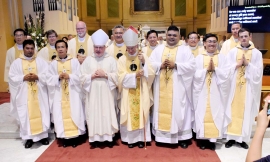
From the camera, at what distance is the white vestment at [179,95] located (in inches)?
163

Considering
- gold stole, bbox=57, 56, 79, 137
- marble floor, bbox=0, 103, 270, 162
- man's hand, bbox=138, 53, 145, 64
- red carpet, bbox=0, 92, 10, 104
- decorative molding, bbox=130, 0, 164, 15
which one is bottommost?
marble floor, bbox=0, 103, 270, 162

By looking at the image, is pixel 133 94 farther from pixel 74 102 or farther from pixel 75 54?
pixel 75 54

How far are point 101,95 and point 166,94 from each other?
1.05 m

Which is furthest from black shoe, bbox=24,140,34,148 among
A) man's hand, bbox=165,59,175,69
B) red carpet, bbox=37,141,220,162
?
man's hand, bbox=165,59,175,69

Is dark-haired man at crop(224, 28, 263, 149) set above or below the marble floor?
above

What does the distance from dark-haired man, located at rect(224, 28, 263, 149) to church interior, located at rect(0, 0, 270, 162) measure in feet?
1.02

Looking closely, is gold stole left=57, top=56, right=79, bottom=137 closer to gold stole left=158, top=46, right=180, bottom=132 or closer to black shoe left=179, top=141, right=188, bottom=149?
gold stole left=158, top=46, right=180, bottom=132

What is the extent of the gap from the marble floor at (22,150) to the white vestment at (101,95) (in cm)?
103

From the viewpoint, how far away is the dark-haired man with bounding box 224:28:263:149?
4.12 metres

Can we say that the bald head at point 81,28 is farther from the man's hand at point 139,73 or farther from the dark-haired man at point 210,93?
the dark-haired man at point 210,93

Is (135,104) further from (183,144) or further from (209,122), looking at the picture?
(209,122)

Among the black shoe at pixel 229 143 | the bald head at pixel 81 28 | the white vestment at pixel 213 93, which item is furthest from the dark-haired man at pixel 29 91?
the black shoe at pixel 229 143

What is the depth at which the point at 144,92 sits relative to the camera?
4.16m

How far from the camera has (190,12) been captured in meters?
16.7
